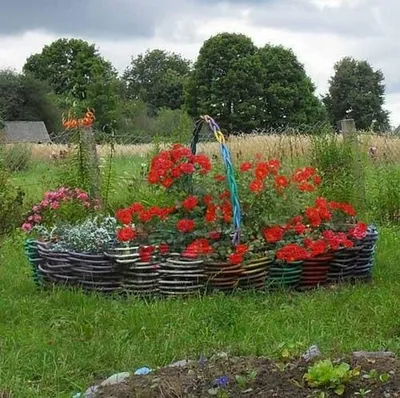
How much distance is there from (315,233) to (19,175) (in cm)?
550

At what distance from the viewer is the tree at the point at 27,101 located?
48469mm

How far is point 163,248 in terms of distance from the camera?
5.00 meters

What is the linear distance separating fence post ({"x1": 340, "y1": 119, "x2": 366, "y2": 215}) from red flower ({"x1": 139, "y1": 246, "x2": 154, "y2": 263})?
139 inches

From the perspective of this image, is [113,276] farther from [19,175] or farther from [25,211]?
[19,175]

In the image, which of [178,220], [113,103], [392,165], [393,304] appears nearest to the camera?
[393,304]

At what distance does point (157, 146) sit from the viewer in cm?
781

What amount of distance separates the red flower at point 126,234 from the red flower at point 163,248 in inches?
8.6

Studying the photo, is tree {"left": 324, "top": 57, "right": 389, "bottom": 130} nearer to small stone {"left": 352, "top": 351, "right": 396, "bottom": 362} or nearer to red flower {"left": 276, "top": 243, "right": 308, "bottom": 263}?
red flower {"left": 276, "top": 243, "right": 308, "bottom": 263}

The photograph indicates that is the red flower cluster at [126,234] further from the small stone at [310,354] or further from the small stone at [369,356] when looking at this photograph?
the small stone at [369,356]

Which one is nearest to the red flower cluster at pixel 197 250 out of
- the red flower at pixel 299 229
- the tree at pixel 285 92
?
the red flower at pixel 299 229

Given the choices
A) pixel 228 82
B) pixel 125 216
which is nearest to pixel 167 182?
pixel 125 216

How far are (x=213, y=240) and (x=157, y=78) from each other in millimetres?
61371

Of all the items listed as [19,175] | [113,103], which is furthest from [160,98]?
[19,175]

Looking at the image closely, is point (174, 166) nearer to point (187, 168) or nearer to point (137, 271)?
point (187, 168)
